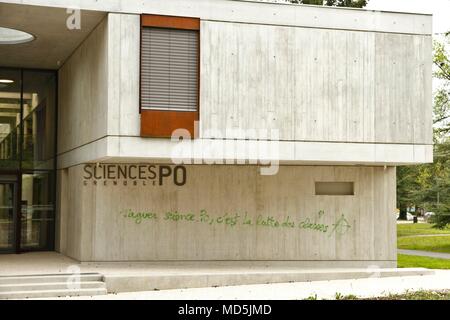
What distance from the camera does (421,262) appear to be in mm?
23000

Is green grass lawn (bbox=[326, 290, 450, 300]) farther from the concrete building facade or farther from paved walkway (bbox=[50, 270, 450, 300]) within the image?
the concrete building facade

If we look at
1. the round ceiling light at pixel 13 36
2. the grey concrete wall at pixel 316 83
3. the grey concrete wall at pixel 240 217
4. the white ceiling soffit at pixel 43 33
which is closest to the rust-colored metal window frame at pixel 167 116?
the grey concrete wall at pixel 316 83

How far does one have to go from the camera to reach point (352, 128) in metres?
18.0

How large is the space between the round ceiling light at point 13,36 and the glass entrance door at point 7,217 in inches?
187

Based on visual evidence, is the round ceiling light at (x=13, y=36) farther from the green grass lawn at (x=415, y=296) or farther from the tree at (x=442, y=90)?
the tree at (x=442, y=90)

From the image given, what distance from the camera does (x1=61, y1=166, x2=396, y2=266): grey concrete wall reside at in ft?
61.6

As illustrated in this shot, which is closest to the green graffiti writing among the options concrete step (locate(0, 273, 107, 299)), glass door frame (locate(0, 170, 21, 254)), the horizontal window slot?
concrete step (locate(0, 273, 107, 299))

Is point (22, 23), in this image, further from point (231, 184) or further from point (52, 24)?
point (231, 184)

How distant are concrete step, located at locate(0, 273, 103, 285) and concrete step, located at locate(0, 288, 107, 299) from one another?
650 mm

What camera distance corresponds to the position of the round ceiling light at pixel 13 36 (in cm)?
1917

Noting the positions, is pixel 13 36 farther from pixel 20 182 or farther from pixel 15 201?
A: pixel 15 201
